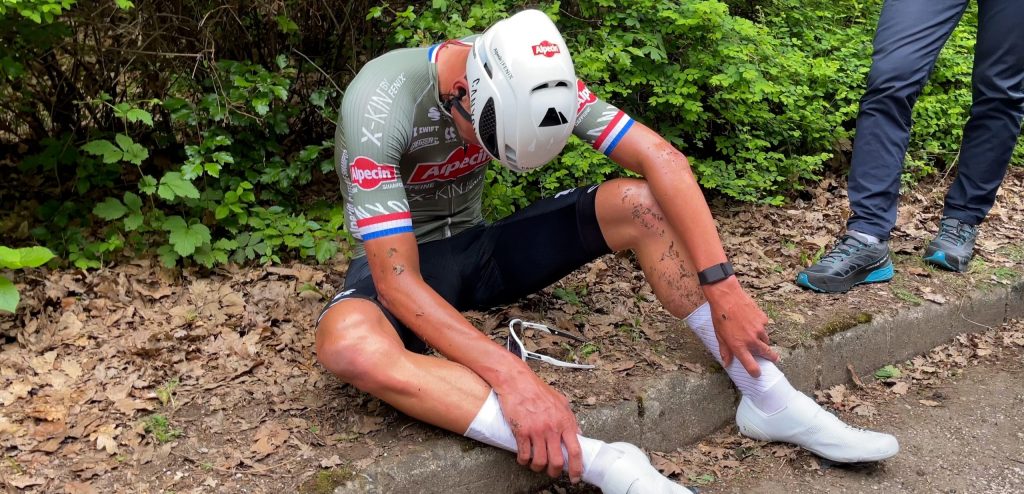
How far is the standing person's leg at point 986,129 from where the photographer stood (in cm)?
377

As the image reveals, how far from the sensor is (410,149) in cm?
288

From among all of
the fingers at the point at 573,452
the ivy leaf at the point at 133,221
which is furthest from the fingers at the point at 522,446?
the ivy leaf at the point at 133,221

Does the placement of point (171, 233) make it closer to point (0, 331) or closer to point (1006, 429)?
point (0, 331)

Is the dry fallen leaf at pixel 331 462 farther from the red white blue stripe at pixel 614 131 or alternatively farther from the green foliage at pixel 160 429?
the red white blue stripe at pixel 614 131

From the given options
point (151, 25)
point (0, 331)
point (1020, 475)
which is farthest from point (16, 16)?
point (1020, 475)

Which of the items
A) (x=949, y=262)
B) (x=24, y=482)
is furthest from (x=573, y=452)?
Result: (x=949, y=262)

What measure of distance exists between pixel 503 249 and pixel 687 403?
91 centimetres

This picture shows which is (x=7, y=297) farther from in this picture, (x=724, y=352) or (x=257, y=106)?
(x=724, y=352)

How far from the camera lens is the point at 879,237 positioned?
378 cm

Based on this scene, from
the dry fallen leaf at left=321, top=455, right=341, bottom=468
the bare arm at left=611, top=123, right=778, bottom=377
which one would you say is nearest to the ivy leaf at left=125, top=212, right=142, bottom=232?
the dry fallen leaf at left=321, top=455, right=341, bottom=468

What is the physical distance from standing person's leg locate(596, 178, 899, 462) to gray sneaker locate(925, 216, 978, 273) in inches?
65.5

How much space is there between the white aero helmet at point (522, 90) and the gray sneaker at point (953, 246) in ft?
8.22

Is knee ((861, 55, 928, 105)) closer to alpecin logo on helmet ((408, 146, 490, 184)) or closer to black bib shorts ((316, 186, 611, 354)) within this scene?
black bib shorts ((316, 186, 611, 354))

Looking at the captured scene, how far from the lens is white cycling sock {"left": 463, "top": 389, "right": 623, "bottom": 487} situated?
7.98 ft
